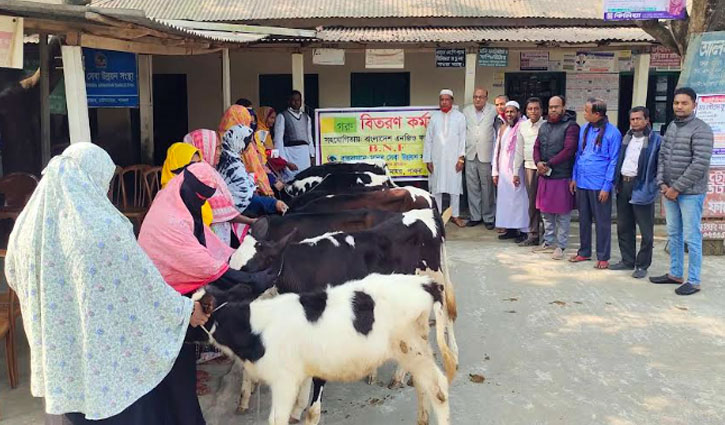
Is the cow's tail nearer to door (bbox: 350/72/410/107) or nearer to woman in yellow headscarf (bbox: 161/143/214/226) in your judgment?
woman in yellow headscarf (bbox: 161/143/214/226)

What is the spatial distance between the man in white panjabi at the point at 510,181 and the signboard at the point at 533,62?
12.2 feet

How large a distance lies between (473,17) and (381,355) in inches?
370

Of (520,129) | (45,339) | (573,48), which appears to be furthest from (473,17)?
(45,339)

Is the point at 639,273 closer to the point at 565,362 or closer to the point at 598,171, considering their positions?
the point at 598,171

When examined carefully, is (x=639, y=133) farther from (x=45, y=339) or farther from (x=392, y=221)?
(x=45, y=339)

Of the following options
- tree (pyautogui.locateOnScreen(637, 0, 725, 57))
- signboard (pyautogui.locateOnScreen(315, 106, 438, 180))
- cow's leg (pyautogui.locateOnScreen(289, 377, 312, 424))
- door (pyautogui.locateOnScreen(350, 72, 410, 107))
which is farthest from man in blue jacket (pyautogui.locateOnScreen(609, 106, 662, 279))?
door (pyautogui.locateOnScreen(350, 72, 410, 107))

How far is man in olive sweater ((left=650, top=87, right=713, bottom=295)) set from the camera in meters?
6.18

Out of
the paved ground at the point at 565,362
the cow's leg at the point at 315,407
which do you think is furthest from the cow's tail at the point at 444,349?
the cow's leg at the point at 315,407

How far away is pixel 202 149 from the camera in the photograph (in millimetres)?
4742

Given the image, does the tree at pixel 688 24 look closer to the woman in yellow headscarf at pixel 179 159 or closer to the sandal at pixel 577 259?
the sandal at pixel 577 259

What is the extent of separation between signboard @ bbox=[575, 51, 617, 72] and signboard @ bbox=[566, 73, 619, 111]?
22.1 inches

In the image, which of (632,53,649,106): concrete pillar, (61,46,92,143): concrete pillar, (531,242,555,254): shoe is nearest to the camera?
(61,46,92,143): concrete pillar

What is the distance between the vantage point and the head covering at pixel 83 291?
2438 mm

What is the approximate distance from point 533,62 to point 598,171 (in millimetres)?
5477
